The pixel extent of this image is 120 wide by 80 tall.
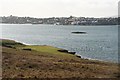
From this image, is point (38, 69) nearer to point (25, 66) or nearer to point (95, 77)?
point (25, 66)

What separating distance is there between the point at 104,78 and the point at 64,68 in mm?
6011

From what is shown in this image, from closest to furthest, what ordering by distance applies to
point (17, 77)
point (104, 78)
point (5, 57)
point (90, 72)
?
point (17, 77) < point (104, 78) < point (90, 72) < point (5, 57)

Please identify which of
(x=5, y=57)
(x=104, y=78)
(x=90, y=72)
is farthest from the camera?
(x=5, y=57)

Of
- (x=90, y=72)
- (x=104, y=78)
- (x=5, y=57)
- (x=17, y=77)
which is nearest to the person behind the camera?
(x=17, y=77)

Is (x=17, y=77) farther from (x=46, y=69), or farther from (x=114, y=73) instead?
(x=114, y=73)

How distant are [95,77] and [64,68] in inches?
212

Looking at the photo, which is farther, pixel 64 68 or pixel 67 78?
pixel 64 68

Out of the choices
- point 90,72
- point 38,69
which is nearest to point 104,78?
point 90,72

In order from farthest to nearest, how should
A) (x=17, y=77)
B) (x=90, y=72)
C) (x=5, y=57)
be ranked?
(x=5, y=57), (x=90, y=72), (x=17, y=77)

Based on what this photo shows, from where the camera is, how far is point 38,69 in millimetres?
33688

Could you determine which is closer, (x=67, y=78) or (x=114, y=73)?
(x=67, y=78)

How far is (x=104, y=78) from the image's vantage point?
3078cm

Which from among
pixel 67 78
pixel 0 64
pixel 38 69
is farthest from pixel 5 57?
pixel 67 78

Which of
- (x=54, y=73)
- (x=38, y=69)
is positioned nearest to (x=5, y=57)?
(x=38, y=69)
